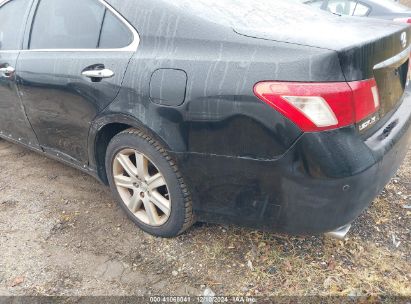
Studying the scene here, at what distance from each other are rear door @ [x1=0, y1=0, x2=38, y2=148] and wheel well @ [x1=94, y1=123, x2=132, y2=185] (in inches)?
33.5

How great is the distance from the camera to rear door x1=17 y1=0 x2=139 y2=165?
2213 millimetres

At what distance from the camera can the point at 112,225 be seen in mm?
2576

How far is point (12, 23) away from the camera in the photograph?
3.07 metres

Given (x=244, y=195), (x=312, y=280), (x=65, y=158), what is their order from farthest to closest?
(x=65, y=158) < (x=312, y=280) < (x=244, y=195)

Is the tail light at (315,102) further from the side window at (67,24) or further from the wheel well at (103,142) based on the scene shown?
the side window at (67,24)

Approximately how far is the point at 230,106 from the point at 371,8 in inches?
195

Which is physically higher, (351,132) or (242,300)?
(351,132)

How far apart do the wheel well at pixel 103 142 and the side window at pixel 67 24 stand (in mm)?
533

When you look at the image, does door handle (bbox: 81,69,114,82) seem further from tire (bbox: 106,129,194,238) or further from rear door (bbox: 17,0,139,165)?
tire (bbox: 106,129,194,238)

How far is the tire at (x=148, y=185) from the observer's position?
2.10 metres

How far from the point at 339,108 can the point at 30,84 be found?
2.21 m

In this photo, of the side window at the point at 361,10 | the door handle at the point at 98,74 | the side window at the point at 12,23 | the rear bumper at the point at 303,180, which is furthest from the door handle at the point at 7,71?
the side window at the point at 361,10

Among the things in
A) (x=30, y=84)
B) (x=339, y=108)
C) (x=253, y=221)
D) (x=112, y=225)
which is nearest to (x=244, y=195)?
(x=253, y=221)

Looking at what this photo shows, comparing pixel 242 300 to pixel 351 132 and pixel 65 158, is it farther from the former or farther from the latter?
pixel 65 158
